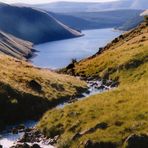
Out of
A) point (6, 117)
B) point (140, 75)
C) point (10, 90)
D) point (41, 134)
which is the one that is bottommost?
point (41, 134)

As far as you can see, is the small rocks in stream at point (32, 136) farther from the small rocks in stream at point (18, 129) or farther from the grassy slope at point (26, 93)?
the grassy slope at point (26, 93)

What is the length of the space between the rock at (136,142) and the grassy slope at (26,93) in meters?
22.7

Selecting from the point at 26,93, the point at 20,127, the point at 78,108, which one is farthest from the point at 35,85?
the point at 78,108

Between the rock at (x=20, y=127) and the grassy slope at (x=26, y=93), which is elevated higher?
the grassy slope at (x=26, y=93)

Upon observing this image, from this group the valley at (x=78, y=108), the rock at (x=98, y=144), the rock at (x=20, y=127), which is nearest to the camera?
the rock at (x=98, y=144)

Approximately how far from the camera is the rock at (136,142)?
4278cm

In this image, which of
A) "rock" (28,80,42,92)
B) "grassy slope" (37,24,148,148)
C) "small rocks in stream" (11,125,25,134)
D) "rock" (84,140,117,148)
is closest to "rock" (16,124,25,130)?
"small rocks in stream" (11,125,25,134)

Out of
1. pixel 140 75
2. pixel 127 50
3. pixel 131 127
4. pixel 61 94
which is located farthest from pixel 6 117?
pixel 127 50

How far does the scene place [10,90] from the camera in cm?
6719

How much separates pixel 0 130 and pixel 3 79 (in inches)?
592

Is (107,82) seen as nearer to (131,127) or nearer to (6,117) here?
(6,117)

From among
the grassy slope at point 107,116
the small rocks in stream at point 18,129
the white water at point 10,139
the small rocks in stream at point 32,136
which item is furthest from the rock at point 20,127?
the small rocks in stream at point 32,136

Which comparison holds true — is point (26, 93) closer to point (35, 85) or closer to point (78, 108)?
point (35, 85)

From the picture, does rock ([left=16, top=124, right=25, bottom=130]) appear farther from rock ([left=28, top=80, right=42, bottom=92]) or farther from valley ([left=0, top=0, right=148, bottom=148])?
rock ([left=28, top=80, right=42, bottom=92])
